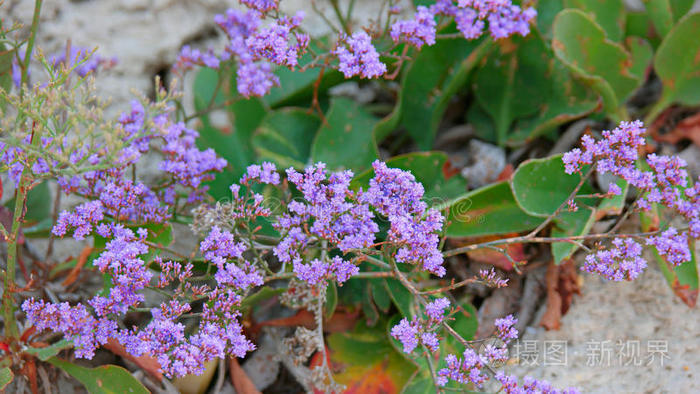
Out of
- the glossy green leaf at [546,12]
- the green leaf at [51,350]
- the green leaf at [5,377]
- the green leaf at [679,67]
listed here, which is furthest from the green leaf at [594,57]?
the green leaf at [5,377]

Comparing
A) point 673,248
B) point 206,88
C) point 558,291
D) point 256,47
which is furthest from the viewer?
point 206,88

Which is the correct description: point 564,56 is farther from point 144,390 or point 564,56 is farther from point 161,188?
point 144,390

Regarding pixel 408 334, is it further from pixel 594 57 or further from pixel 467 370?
pixel 594 57

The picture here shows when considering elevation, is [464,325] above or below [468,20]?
below

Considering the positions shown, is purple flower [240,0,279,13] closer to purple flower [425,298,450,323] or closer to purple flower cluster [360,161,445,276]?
purple flower cluster [360,161,445,276]

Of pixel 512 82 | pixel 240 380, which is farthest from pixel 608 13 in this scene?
pixel 240 380

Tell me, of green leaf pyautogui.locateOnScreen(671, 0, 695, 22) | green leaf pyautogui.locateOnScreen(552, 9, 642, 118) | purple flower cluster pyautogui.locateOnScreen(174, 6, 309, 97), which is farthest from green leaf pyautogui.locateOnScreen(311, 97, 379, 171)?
green leaf pyautogui.locateOnScreen(671, 0, 695, 22)
